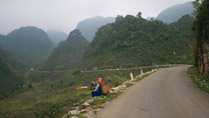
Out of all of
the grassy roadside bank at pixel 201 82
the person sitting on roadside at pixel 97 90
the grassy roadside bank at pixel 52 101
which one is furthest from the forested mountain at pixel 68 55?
the person sitting on roadside at pixel 97 90

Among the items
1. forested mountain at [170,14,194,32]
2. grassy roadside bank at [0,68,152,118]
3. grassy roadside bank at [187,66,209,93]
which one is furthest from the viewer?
forested mountain at [170,14,194,32]

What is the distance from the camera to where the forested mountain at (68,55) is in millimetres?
96062

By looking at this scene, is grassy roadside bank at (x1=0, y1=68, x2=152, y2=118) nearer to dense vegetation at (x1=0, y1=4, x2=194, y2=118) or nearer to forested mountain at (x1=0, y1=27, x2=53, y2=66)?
dense vegetation at (x1=0, y1=4, x2=194, y2=118)

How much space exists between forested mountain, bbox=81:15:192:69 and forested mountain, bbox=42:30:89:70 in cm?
2888

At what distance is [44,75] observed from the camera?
8450 cm

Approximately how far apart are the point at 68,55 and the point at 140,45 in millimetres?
70722

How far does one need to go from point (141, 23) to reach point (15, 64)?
371 ft

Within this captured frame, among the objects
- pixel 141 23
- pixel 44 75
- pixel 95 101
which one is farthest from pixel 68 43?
pixel 95 101

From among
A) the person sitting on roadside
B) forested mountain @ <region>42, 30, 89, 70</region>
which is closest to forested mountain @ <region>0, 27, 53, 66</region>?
forested mountain @ <region>42, 30, 89, 70</region>

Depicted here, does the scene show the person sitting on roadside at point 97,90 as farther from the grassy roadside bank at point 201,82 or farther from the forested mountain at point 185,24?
the forested mountain at point 185,24

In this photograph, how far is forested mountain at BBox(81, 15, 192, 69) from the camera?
146 feet

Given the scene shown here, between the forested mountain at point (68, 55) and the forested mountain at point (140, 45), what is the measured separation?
28.9 meters

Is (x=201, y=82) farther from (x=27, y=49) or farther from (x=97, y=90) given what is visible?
(x=27, y=49)

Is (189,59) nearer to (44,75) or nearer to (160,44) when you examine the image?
(160,44)
